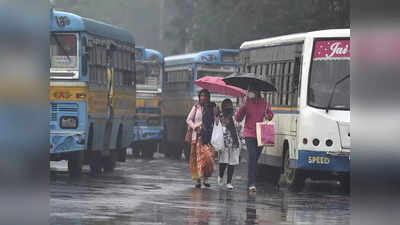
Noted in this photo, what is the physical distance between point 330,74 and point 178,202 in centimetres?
521

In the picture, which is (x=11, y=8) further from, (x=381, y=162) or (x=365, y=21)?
(x=381, y=162)

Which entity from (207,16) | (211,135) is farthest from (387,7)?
(207,16)

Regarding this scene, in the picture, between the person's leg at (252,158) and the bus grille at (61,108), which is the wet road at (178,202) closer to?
the person's leg at (252,158)

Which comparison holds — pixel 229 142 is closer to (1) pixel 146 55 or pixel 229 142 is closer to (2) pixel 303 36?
(2) pixel 303 36

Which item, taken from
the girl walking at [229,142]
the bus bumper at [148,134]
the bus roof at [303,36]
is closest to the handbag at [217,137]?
the girl walking at [229,142]

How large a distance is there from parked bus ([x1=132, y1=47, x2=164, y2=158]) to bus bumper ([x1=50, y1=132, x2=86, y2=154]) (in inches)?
439

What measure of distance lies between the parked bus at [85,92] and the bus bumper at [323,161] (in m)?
4.15

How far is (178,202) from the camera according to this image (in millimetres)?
15367

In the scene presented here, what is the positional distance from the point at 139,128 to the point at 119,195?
15310mm

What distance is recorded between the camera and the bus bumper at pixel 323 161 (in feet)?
62.3

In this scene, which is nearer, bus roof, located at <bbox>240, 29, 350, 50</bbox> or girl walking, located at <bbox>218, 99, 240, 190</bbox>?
girl walking, located at <bbox>218, 99, 240, 190</bbox>

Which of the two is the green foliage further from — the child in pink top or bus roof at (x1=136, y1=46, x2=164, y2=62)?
the child in pink top

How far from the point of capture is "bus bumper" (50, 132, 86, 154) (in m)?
20.1

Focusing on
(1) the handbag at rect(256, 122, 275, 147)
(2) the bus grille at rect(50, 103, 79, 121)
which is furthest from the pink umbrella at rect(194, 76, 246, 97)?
(2) the bus grille at rect(50, 103, 79, 121)
